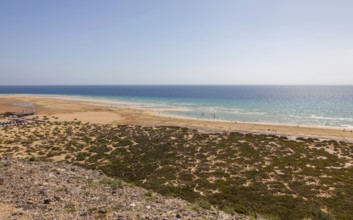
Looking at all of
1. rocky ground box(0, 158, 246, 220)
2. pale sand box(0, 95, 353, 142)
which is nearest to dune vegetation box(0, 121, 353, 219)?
rocky ground box(0, 158, 246, 220)

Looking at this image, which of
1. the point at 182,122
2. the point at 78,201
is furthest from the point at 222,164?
the point at 182,122

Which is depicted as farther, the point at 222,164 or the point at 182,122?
the point at 182,122

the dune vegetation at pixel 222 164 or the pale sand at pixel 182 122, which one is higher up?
the pale sand at pixel 182 122

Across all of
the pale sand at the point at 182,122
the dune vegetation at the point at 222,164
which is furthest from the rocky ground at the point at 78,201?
the pale sand at the point at 182,122

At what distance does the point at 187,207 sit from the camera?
13445 millimetres

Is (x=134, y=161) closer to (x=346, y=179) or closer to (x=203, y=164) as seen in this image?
(x=203, y=164)

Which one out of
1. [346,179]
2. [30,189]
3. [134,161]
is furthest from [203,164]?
[30,189]

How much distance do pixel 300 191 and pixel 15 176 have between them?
843 inches

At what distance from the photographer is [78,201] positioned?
41.9ft

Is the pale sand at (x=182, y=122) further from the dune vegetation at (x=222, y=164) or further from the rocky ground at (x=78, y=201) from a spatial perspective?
the rocky ground at (x=78, y=201)

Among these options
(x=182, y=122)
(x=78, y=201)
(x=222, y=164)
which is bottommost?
(x=222, y=164)

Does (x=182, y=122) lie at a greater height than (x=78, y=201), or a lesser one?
lesser

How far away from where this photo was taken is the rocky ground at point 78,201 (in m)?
11.3

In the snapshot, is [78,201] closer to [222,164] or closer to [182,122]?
[222,164]
